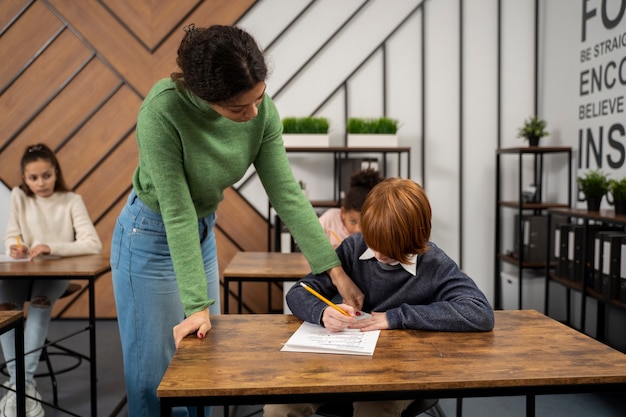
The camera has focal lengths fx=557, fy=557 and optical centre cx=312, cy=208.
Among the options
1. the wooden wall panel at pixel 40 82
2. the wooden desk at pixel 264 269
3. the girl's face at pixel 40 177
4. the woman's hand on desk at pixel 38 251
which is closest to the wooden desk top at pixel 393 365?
the wooden desk at pixel 264 269

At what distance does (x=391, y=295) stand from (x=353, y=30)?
117 inches

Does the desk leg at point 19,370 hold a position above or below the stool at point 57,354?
above

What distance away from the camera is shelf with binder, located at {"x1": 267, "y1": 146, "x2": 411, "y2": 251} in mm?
Answer: 3732

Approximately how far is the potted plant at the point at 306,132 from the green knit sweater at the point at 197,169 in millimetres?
2200

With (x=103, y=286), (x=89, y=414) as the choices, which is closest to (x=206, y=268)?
(x=89, y=414)

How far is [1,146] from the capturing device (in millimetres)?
4027

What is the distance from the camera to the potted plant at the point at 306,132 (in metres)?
3.75

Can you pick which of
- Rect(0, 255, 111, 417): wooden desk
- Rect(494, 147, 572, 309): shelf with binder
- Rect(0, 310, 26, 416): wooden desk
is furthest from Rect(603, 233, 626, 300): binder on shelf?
Rect(0, 310, 26, 416): wooden desk

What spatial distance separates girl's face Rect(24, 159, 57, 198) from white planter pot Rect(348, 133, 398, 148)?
1.86 meters

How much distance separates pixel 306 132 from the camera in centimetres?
378

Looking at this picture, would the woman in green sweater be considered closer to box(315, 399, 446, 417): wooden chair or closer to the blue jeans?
the blue jeans

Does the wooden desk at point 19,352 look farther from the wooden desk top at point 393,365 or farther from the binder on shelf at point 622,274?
the binder on shelf at point 622,274

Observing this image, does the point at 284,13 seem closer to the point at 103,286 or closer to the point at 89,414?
the point at 103,286

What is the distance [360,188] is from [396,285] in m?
1.24
